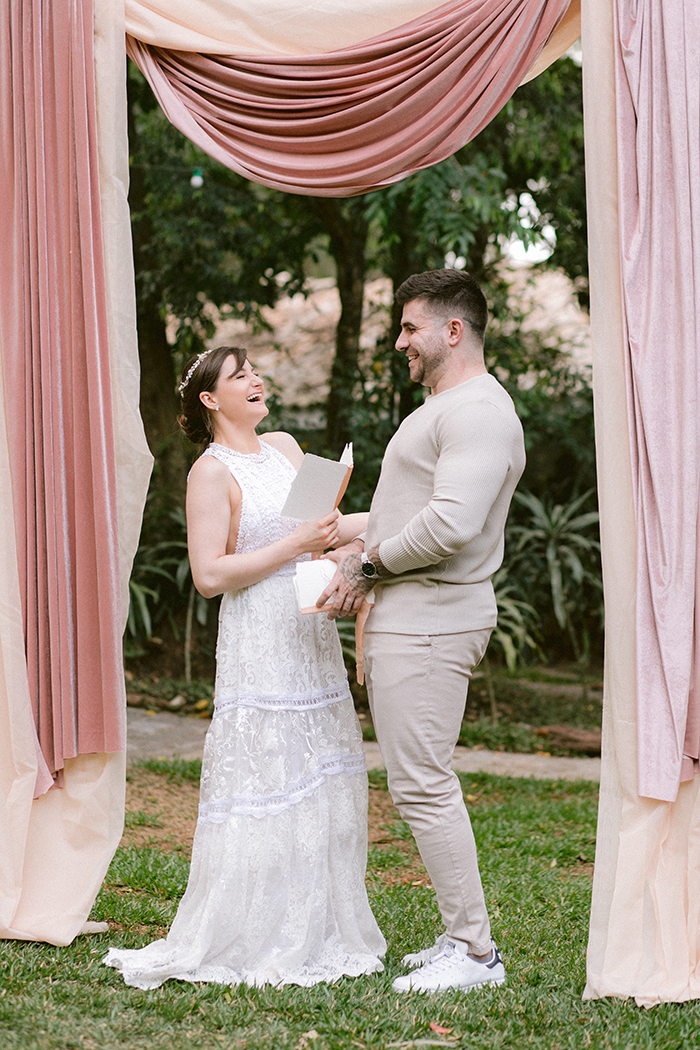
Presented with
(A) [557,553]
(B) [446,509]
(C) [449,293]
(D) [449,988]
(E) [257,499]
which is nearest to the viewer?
(B) [446,509]

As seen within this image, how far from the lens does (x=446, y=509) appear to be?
2.85 metres

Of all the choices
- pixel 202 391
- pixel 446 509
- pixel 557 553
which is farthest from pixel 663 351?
pixel 557 553

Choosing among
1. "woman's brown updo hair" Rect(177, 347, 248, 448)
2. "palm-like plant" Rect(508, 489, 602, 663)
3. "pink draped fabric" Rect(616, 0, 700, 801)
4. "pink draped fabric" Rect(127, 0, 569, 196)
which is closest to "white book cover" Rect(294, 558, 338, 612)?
"woman's brown updo hair" Rect(177, 347, 248, 448)

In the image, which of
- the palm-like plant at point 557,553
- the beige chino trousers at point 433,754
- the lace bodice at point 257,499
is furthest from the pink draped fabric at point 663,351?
the palm-like plant at point 557,553

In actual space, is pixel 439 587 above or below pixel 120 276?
below

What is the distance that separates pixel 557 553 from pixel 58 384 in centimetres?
566

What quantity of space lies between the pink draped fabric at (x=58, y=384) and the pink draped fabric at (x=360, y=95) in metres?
0.34

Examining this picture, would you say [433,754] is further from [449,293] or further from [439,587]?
[449,293]

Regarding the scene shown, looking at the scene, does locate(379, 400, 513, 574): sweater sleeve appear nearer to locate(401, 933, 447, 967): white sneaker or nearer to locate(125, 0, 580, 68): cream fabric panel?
locate(401, 933, 447, 967): white sneaker

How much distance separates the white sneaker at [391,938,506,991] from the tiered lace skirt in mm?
165

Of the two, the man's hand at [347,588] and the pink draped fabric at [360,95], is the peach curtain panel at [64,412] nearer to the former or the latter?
the pink draped fabric at [360,95]

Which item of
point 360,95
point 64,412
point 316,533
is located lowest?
point 316,533

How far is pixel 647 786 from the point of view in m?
2.85

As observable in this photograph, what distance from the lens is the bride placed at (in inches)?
120
